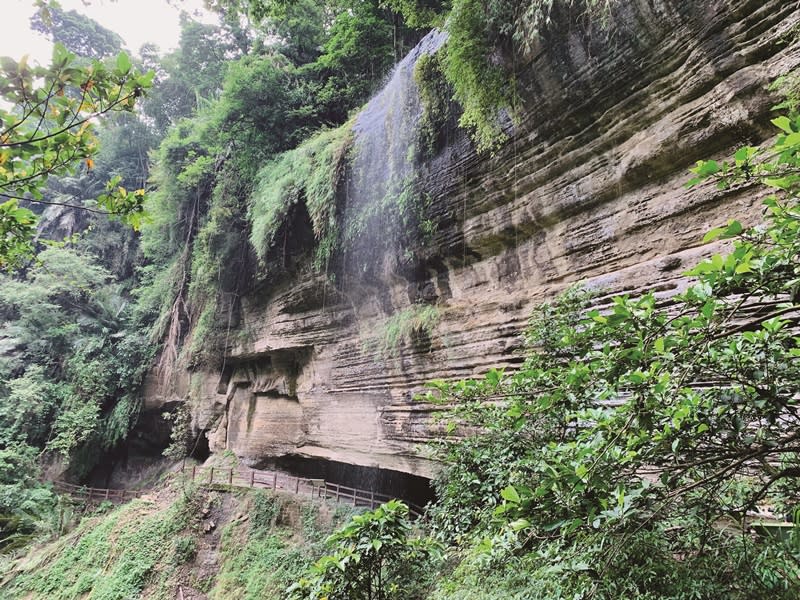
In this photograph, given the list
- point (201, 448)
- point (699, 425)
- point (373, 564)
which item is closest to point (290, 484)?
point (201, 448)

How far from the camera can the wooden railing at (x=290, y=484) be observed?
358 inches

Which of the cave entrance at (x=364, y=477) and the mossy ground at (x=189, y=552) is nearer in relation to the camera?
the mossy ground at (x=189, y=552)

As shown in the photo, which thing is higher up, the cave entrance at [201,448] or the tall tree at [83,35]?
the tall tree at [83,35]

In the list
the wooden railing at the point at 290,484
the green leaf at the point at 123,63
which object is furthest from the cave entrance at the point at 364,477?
the green leaf at the point at 123,63

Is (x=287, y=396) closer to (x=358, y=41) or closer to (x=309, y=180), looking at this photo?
(x=309, y=180)

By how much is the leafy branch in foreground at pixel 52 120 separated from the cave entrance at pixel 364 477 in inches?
269

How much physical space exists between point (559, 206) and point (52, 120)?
200 inches

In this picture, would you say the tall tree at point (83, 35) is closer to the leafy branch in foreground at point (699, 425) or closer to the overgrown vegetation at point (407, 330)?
the overgrown vegetation at point (407, 330)

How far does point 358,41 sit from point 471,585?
35.2 ft

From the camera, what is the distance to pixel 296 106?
11.1 meters

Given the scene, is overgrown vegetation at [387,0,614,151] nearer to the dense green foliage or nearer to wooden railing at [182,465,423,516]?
the dense green foliage

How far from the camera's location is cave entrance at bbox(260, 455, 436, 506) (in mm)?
8930

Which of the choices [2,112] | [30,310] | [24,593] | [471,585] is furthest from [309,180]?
[30,310]

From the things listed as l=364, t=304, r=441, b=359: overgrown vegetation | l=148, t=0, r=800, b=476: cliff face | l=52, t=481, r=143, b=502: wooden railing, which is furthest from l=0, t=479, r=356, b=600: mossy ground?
l=364, t=304, r=441, b=359: overgrown vegetation
